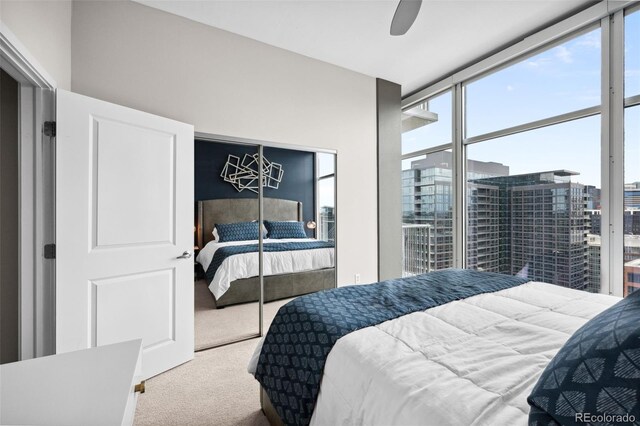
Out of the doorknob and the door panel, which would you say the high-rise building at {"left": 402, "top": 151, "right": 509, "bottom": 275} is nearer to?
the doorknob

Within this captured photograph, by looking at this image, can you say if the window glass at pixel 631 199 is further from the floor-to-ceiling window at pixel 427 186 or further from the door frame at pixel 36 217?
the door frame at pixel 36 217

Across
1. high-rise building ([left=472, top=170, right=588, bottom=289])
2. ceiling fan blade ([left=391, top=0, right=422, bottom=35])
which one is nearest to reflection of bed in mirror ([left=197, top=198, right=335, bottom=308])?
ceiling fan blade ([left=391, top=0, right=422, bottom=35])

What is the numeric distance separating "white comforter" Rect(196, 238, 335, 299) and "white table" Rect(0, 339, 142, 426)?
5.28 ft

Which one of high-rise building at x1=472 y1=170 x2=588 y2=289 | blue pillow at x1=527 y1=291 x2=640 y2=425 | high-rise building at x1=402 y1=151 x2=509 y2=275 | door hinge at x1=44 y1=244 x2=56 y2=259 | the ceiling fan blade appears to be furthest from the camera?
high-rise building at x1=402 y1=151 x2=509 y2=275

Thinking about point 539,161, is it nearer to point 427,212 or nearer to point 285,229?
point 427,212

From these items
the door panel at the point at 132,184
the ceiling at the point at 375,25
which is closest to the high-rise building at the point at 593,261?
the ceiling at the point at 375,25

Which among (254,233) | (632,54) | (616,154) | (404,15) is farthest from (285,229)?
(632,54)

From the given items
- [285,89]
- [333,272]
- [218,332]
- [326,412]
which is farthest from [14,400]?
[285,89]

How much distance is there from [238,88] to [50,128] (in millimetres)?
1489

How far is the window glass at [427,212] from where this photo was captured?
148 inches

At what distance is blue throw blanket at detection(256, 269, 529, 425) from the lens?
123cm

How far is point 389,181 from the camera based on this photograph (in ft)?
12.5

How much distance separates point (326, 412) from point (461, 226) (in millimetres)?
3061

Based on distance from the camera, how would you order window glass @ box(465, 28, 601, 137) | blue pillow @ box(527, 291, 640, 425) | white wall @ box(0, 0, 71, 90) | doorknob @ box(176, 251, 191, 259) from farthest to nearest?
window glass @ box(465, 28, 601, 137) → doorknob @ box(176, 251, 191, 259) → white wall @ box(0, 0, 71, 90) → blue pillow @ box(527, 291, 640, 425)
